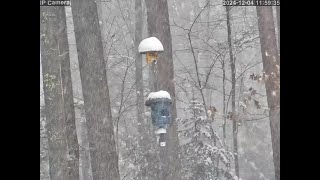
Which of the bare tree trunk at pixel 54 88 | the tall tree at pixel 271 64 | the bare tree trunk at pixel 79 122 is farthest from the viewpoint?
the bare tree trunk at pixel 79 122

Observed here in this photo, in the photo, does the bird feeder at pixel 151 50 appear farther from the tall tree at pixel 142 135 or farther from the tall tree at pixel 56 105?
the tall tree at pixel 142 135

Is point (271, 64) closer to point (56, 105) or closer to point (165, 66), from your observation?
point (165, 66)

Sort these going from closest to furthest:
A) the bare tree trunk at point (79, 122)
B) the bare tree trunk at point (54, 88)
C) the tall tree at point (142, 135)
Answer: the bare tree trunk at point (54, 88)
the tall tree at point (142, 135)
the bare tree trunk at point (79, 122)

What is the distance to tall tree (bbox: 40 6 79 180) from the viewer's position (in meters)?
9.84

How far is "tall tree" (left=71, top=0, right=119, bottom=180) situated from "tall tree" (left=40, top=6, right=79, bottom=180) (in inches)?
84.7

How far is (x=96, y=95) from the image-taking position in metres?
7.76

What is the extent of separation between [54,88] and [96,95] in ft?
8.42

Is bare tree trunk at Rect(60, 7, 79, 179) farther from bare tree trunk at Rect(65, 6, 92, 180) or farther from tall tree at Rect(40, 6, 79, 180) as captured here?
bare tree trunk at Rect(65, 6, 92, 180)

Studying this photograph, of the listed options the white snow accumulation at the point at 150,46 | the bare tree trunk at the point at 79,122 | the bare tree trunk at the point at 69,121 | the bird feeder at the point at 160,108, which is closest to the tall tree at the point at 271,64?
the bird feeder at the point at 160,108

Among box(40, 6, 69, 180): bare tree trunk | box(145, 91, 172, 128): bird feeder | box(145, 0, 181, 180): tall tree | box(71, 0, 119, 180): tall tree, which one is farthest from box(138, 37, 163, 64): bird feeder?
box(40, 6, 69, 180): bare tree trunk

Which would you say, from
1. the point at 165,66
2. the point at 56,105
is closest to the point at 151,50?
the point at 165,66

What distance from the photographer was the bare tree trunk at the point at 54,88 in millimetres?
9812

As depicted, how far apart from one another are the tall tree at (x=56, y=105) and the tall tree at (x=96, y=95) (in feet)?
7.06
